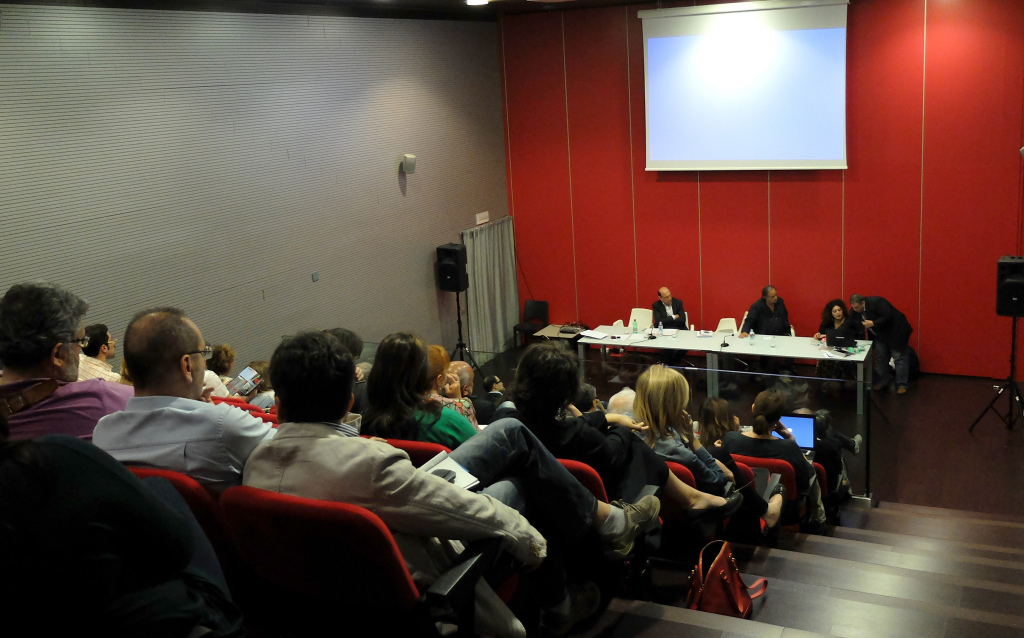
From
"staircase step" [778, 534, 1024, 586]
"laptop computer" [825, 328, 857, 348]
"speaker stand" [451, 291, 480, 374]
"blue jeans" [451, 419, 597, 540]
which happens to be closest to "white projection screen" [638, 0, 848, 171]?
"laptop computer" [825, 328, 857, 348]

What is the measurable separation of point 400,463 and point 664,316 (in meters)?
7.87

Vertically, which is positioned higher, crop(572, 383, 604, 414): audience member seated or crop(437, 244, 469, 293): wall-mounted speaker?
crop(437, 244, 469, 293): wall-mounted speaker

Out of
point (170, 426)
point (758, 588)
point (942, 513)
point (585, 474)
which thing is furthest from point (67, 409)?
point (942, 513)

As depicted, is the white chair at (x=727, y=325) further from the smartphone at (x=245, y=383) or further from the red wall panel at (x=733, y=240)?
the smartphone at (x=245, y=383)

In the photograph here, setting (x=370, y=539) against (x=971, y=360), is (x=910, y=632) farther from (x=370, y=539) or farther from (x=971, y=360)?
(x=971, y=360)

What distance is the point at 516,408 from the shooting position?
3098 millimetres

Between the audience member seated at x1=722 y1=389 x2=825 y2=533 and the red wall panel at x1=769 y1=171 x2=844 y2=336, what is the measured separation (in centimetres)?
471

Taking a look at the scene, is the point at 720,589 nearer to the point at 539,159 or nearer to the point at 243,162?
the point at 243,162

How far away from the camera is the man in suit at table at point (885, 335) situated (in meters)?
8.68

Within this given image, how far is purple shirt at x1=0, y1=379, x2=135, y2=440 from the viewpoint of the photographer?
96.3 inches

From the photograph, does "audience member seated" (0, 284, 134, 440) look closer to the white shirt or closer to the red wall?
the white shirt

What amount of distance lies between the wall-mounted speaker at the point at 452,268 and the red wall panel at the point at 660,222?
227 centimetres

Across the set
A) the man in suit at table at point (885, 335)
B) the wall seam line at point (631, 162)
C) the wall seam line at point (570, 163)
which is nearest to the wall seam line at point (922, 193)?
the man in suit at table at point (885, 335)

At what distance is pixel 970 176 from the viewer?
8539 mm
